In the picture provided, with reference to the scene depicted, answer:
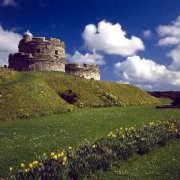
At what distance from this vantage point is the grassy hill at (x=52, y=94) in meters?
41.1

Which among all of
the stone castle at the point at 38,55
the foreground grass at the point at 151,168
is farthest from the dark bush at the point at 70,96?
the foreground grass at the point at 151,168

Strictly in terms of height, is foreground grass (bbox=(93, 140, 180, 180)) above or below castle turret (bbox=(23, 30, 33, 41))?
below

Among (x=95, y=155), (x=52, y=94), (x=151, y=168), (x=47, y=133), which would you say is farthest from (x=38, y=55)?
(x=151, y=168)

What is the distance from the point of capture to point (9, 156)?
20688 mm

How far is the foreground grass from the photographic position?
1648cm

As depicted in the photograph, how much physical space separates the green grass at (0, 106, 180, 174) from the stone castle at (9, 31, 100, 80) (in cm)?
2907

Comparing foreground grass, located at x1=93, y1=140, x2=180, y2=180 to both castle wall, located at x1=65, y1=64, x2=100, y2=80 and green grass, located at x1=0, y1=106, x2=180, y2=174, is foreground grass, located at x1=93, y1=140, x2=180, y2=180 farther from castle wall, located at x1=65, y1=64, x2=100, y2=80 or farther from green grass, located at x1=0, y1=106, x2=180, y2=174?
castle wall, located at x1=65, y1=64, x2=100, y2=80

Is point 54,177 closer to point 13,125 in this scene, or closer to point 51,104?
point 13,125

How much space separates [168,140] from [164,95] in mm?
58961

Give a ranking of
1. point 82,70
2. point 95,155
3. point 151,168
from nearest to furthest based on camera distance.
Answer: point 151,168, point 95,155, point 82,70

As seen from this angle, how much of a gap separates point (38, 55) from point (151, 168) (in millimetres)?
51007

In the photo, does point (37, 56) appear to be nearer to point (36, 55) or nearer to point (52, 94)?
point (36, 55)

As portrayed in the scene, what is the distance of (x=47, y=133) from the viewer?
27.5m

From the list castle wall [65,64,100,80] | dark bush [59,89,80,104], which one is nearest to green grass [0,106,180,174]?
dark bush [59,89,80,104]
